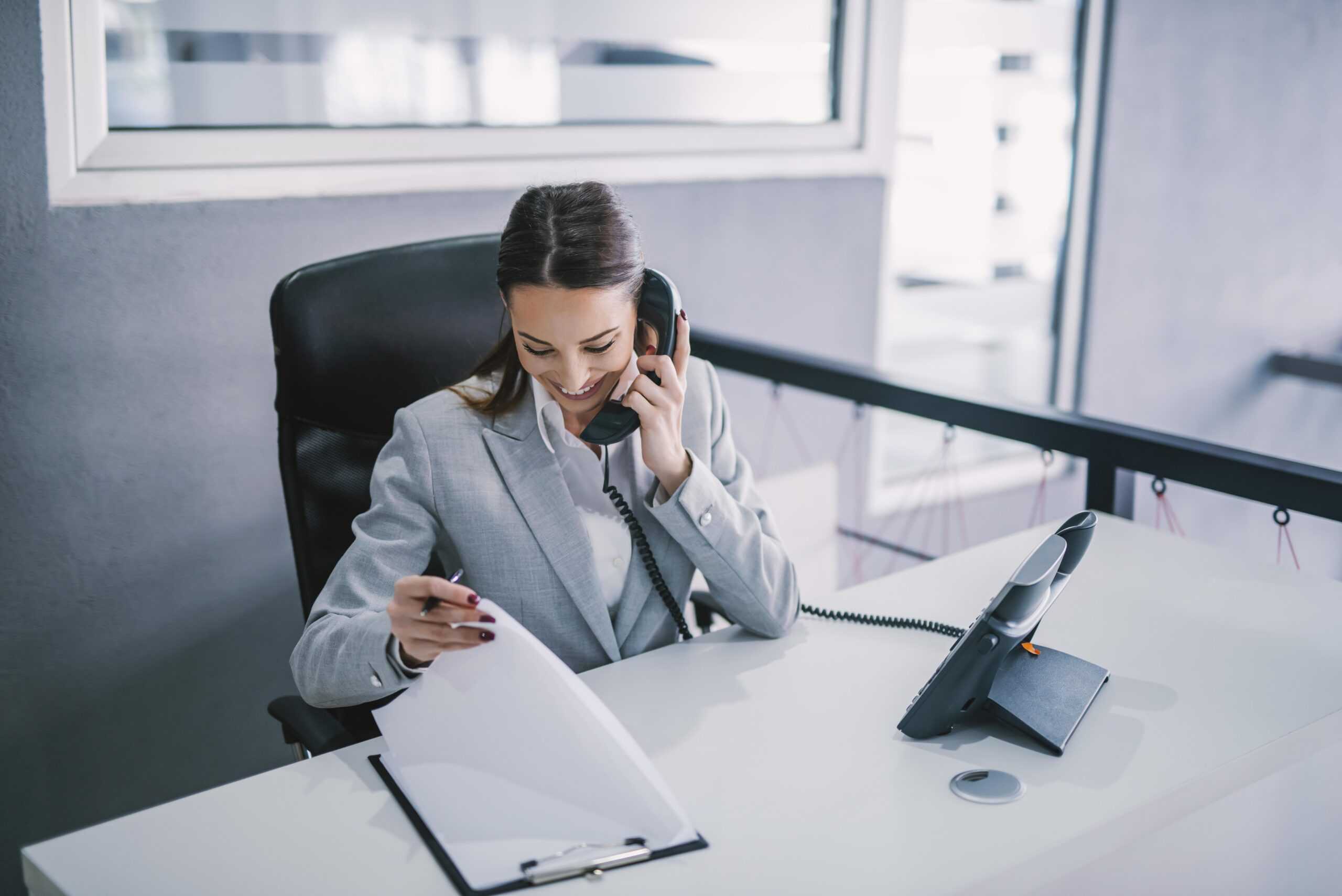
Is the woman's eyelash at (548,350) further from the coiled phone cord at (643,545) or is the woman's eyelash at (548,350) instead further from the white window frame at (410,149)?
the white window frame at (410,149)

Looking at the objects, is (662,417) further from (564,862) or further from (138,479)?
(138,479)

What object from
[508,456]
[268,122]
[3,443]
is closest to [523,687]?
[508,456]

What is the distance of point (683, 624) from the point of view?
4.33ft

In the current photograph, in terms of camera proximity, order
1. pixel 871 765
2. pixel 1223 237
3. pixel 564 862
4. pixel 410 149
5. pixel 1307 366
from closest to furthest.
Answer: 1. pixel 564 862
2. pixel 871 765
3. pixel 410 149
4. pixel 1223 237
5. pixel 1307 366

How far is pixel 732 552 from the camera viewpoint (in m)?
1.26

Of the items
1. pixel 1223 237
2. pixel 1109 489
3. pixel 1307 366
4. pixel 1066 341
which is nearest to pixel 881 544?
pixel 1109 489

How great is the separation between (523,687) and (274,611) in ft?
4.27

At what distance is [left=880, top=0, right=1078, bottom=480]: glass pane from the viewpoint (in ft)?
9.73

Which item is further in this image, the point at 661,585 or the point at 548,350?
the point at 661,585

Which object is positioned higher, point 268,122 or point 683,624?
point 268,122

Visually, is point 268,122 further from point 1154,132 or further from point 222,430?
point 1154,132

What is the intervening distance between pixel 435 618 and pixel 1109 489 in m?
1.07

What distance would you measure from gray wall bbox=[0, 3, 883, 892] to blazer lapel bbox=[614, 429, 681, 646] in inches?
36.0

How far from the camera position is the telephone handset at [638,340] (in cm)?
126
